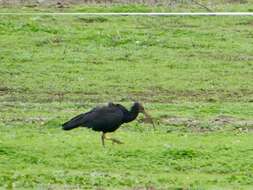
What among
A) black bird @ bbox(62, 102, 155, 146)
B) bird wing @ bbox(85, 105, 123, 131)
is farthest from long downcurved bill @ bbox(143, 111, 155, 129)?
bird wing @ bbox(85, 105, 123, 131)

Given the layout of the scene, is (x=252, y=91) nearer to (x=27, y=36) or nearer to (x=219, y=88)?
(x=219, y=88)

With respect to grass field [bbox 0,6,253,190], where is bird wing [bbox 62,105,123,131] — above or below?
above

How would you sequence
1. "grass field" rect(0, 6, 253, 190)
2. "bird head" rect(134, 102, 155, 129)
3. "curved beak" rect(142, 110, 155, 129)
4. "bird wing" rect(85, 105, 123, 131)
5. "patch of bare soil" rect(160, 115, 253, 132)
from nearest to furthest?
"grass field" rect(0, 6, 253, 190) < "bird wing" rect(85, 105, 123, 131) < "bird head" rect(134, 102, 155, 129) < "curved beak" rect(142, 110, 155, 129) < "patch of bare soil" rect(160, 115, 253, 132)

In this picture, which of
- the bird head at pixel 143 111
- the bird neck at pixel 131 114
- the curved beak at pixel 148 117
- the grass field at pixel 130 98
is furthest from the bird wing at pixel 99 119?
the curved beak at pixel 148 117

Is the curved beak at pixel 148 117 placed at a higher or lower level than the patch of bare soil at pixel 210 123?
higher

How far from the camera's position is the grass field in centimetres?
1306

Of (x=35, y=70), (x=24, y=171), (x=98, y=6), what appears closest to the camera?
(x=24, y=171)

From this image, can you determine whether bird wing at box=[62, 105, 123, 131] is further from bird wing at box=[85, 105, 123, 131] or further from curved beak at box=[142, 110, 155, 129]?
curved beak at box=[142, 110, 155, 129]

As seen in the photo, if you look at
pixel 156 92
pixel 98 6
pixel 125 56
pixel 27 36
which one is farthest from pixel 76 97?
pixel 98 6

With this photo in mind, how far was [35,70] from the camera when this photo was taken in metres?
23.2

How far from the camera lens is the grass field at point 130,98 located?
13062 millimetres

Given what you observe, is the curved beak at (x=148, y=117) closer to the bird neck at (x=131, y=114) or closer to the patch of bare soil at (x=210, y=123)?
the bird neck at (x=131, y=114)

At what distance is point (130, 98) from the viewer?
20.5 meters

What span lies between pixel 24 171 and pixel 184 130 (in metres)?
4.04
